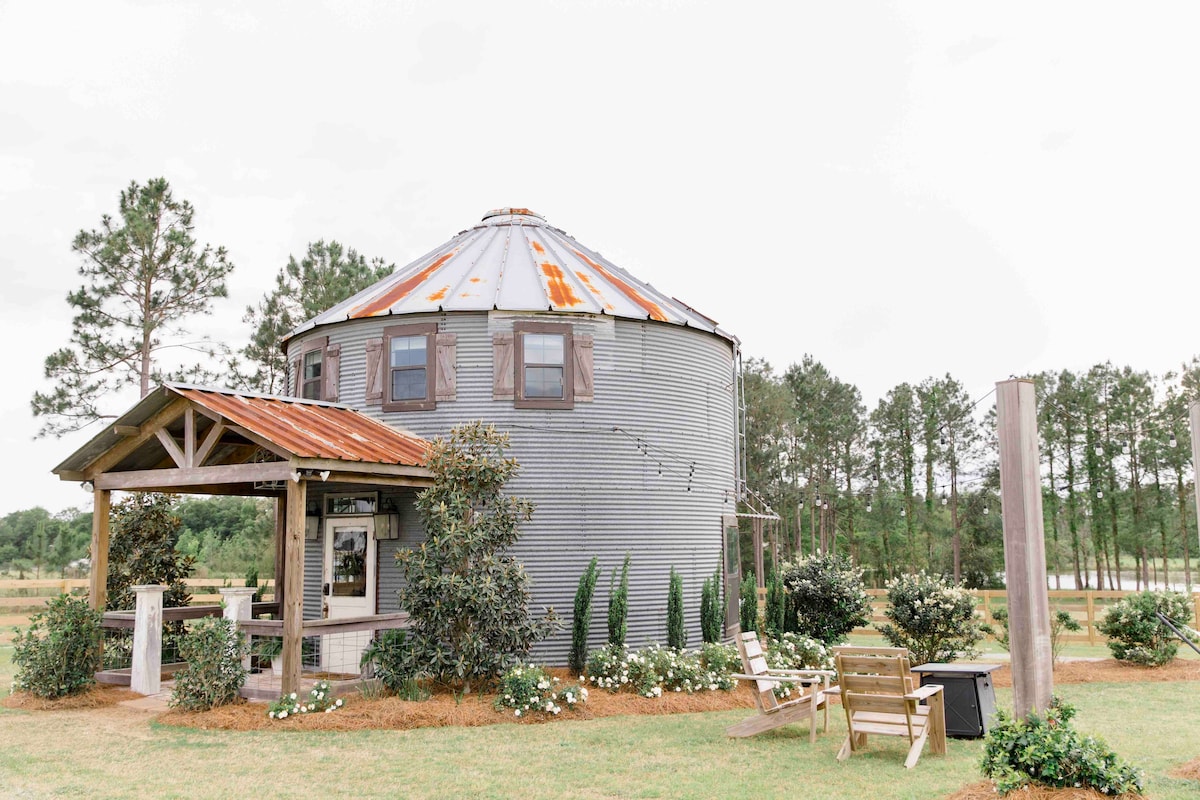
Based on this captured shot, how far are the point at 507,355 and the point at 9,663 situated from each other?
10.8 m

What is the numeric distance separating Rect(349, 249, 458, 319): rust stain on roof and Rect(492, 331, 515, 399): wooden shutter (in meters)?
1.99

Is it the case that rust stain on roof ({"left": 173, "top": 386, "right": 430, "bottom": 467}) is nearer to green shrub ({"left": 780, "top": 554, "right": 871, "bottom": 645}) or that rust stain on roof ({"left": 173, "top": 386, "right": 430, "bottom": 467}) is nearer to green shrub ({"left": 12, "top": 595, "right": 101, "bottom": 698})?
green shrub ({"left": 12, "top": 595, "right": 101, "bottom": 698})

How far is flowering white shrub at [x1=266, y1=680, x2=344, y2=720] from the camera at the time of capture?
1052 cm

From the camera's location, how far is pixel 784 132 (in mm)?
16875

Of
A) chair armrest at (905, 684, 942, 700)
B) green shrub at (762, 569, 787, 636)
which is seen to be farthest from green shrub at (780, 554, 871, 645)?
chair armrest at (905, 684, 942, 700)

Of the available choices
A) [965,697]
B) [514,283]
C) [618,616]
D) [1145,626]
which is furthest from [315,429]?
[1145,626]

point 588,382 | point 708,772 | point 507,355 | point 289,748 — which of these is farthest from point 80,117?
point 708,772

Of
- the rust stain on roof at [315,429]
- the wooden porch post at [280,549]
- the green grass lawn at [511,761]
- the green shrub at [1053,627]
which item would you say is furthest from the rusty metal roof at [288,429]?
the green shrub at [1053,627]

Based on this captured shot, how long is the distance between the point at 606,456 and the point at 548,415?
1.10 meters

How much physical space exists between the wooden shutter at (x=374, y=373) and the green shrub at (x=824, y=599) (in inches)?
313

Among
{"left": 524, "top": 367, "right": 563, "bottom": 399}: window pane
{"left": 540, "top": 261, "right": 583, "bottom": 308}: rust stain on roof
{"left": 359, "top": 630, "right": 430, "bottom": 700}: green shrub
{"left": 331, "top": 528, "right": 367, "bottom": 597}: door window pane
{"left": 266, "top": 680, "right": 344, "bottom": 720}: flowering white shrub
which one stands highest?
{"left": 540, "top": 261, "right": 583, "bottom": 308}: rust stain on roof

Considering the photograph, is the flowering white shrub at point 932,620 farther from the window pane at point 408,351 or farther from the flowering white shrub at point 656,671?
the window pane at point 408,351

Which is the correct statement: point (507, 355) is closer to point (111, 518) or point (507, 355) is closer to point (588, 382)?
point (588, 382)

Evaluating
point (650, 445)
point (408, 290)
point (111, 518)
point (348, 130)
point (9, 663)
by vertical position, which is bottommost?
point (9, 663)
